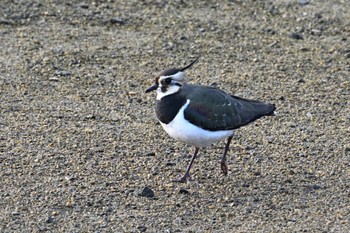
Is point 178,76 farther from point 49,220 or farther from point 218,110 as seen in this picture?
point 49,220

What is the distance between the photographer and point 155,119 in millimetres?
9430

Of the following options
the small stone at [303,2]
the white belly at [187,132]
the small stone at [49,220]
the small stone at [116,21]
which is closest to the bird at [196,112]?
the white belly at [187,132]

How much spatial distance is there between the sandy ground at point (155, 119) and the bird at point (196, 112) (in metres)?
0.46

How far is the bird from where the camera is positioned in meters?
7.87

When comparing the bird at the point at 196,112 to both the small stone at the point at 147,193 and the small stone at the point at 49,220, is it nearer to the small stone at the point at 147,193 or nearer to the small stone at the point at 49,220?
the small stone at the point at 147,193

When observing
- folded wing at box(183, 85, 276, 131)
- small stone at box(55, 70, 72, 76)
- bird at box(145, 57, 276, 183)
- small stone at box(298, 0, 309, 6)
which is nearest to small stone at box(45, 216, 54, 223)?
bird at box(145, 57, 276, 183)

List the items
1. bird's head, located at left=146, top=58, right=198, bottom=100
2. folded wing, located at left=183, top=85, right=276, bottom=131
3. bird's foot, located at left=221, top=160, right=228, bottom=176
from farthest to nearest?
bird's foot, located at left=221, top=160, right=228, bottom=176
bird's head, located at left=146, top=58, right=198, bottom=100
folded wing, located at left=183, top=85, right=276, bottom=131

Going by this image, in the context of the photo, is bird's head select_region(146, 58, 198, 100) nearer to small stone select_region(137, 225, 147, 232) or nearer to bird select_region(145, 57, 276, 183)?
bird select_region(145, 57, 276, 183)

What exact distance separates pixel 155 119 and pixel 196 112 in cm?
157

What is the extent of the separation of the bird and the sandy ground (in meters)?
0.46

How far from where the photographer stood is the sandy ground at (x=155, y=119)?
7.55m

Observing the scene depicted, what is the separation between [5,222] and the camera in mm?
7250

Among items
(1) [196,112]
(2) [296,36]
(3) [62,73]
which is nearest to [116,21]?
(3) [62,73]

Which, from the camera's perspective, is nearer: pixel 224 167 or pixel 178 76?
pixel 178 76
